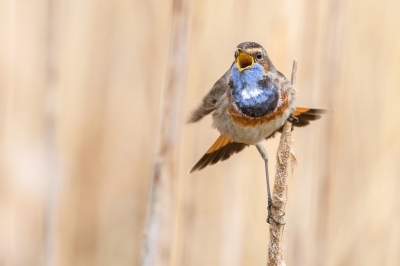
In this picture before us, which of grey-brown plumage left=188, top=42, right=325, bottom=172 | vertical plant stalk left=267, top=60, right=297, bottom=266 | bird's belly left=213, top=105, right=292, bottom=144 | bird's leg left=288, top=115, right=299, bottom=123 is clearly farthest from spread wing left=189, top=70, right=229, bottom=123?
vertical plant stalk left=267, top=60, right=297, bottom=266

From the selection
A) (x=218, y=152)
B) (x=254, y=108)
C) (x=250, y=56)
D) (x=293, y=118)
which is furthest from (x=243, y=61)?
(x=218, y=152)

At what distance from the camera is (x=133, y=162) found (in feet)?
8.26

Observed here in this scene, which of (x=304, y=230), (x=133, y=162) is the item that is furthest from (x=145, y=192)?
(x=304, y=230)

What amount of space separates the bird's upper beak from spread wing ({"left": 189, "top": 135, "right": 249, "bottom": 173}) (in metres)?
0.33

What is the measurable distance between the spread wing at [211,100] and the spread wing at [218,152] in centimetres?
12

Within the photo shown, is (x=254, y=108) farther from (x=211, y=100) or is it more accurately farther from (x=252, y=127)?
(x=211, y=100)

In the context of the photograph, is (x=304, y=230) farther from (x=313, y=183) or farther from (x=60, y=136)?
(x=60, y=136)

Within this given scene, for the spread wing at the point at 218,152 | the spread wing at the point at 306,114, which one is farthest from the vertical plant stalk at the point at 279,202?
the spread wing at the point at 218,152

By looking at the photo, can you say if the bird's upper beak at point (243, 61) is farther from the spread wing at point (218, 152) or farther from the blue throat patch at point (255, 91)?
the spread wing at point (218, 152)

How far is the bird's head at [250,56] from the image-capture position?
5.33 ft

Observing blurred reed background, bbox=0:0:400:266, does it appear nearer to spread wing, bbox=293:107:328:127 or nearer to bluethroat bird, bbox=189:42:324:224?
spread wing, bbox=293:107:328:127

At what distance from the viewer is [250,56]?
5.37 feet

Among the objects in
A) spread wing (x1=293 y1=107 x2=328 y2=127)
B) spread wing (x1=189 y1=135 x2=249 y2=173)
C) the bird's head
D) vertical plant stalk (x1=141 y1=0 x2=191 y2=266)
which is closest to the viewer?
vertical plant stalk (x1=141 y1=0 x2=191 y2=266)

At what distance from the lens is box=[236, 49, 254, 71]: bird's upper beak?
1.65 meters
